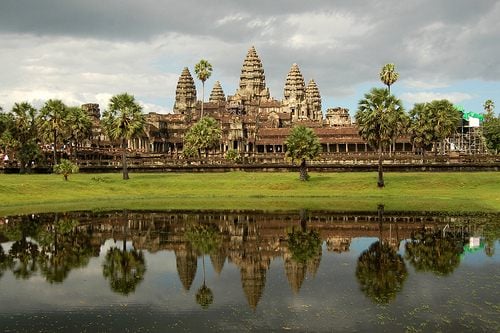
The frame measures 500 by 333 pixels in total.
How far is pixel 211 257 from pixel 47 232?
14.3 metres

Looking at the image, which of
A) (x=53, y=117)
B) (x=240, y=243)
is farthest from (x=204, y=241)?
(x=53, y=117)

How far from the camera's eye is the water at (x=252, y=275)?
821 inches

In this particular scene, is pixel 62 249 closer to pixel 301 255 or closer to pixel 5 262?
pixel 5 262

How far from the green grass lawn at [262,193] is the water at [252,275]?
9886mm

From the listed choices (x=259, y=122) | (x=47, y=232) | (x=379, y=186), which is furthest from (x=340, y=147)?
(x=47, y=232)

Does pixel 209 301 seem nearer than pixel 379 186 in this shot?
Yes

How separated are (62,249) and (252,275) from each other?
42.1 ft

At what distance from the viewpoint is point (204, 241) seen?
1487 inches

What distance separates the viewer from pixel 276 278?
27359 mm

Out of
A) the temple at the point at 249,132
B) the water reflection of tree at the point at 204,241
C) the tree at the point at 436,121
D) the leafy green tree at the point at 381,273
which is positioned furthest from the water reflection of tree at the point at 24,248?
the temple at the point at 249,132

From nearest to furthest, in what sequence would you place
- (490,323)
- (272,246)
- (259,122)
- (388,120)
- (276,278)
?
(490,323), (276,278), (272,246), (388,120), (259,122)

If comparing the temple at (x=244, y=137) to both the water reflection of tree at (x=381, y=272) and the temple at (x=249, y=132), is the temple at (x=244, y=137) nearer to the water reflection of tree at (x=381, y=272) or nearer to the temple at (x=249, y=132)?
the temple at (x=249, y=132)

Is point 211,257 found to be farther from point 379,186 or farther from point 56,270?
point 379,186

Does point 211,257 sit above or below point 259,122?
below
